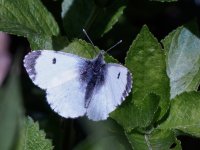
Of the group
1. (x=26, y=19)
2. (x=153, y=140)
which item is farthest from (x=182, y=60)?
(x=26, y=19)

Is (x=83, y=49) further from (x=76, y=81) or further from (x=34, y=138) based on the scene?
(x=34, y=138)

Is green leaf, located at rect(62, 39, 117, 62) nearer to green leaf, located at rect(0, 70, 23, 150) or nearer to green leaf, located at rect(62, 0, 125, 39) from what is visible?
green leaf, located at rect(62, 0, 125, 39)

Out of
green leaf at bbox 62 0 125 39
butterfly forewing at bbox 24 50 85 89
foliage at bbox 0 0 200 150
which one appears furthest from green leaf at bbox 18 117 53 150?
green leaf at bbox 62 0 125 39

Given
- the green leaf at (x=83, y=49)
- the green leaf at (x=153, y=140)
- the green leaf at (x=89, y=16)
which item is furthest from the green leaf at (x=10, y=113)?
the green leaf at (x=89, y=16)

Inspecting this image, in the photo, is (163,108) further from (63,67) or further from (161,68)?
(63,67)

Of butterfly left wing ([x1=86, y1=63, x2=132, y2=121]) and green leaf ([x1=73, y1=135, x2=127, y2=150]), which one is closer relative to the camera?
green leaf ([x1=73, y1=135, x2=127, y2=150])
